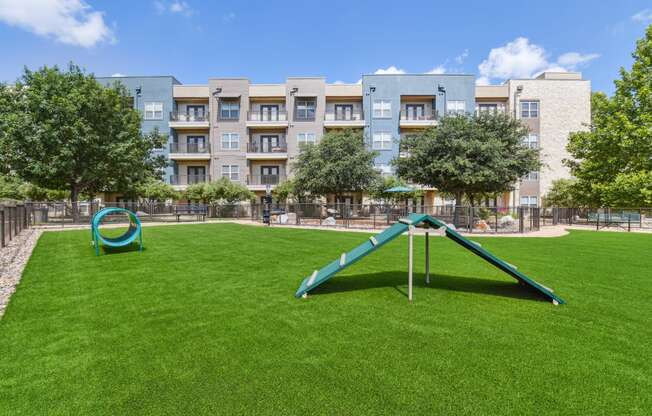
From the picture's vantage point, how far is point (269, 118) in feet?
135

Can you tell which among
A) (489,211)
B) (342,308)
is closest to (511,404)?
(342,308)

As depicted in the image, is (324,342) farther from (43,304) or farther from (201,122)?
(201,122)

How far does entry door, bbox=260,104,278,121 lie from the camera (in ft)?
135

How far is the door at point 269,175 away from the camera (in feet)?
132

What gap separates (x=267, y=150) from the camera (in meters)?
41.2

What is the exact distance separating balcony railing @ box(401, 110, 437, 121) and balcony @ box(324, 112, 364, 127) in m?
4.76

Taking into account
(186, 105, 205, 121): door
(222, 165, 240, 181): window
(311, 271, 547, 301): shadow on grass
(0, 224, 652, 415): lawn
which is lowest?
(0, 224, 652, 415): lawn

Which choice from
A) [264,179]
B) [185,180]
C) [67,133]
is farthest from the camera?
[185,180]

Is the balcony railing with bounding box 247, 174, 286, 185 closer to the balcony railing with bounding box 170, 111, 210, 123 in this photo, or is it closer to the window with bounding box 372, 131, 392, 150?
the balcony railing with bounding box 170, 111, 210, 123

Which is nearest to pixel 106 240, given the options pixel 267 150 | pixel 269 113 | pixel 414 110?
pixel 267 150

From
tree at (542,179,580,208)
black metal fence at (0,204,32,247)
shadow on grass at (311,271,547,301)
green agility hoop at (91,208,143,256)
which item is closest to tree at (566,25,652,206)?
tree at (542,179,580,208)

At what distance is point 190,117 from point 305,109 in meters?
12.7

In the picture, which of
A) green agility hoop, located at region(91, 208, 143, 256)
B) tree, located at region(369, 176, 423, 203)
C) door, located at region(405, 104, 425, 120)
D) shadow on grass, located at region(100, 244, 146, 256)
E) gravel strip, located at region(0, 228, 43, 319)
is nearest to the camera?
gravel strip, located at region(0, 228, 43, 319)

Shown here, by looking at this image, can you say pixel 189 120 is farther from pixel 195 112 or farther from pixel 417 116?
pixel 417 116
